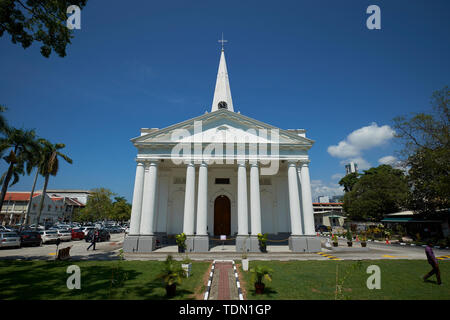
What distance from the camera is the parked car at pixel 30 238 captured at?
Result: 19.5m

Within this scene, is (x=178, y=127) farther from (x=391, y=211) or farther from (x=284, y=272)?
(x=391, y=211)

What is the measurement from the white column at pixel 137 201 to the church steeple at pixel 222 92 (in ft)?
42.9

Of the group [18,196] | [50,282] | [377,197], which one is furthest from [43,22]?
[18,196]

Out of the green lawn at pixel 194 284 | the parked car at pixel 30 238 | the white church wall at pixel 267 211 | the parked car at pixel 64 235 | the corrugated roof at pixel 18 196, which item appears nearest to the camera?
the green lawn at pixel 194 284

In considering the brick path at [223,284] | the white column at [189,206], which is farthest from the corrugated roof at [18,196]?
the brick path at [223,284]

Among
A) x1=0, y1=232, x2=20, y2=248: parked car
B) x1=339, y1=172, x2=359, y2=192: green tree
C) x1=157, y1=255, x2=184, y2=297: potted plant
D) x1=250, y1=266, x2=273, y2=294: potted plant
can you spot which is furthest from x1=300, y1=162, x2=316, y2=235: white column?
x1=339, y1=172, x2=359, y2=192: green tree

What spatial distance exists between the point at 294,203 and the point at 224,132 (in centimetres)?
879

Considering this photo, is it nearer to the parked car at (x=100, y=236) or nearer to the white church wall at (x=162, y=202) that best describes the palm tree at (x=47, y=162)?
the parked car at (x=100, y=236)

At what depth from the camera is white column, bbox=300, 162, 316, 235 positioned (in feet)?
58.3

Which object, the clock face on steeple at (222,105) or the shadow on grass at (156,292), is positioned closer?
the shadow on grass at (156,292)

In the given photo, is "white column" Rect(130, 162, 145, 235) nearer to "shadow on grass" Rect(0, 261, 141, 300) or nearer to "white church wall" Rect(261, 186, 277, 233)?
"shadow on grass" Rect(0, 261, 141, 300)

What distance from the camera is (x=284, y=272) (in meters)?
Answer: 9.90
